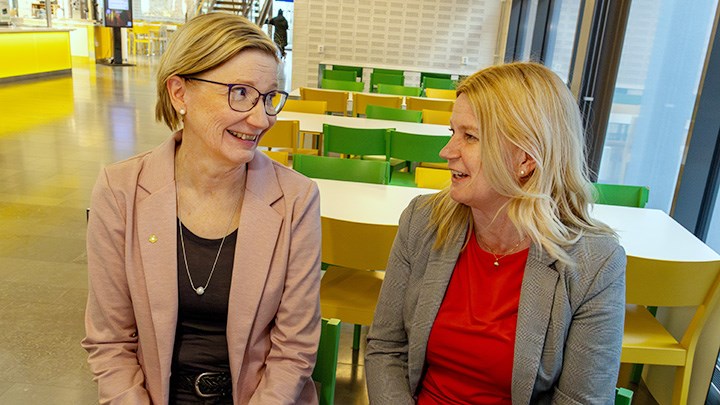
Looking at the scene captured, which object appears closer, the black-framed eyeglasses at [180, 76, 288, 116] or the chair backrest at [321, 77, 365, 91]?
the black-framed eyeglasses at [180, 76, 288, 116]

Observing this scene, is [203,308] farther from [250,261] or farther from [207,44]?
[207,44]

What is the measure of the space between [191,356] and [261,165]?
0.52 m

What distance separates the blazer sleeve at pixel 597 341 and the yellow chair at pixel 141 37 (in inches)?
705

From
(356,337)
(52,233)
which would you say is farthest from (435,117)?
(52,233)

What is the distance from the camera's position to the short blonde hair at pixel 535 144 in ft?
4.44

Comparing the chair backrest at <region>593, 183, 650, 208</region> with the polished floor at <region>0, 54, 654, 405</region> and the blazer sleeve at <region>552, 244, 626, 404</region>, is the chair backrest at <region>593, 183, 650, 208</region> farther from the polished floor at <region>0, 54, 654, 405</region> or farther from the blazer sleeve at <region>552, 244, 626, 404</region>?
the blazer sleeve at <region>552, 244, 626, 404</region>

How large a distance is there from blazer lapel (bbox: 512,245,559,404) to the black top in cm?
71

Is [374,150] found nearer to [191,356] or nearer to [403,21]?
[191,356]

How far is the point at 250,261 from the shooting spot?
1.50 m

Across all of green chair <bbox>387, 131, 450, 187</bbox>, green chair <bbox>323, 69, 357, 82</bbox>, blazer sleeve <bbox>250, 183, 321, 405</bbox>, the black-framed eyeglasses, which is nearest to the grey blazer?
blazer sleeve <bbox>250, 183, 321, 405</bbox>

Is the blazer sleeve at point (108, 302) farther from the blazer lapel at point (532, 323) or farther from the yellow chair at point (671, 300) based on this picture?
the yellow chair at point (671, 300)

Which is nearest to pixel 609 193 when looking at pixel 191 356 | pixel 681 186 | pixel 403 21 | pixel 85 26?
pixel 681 186

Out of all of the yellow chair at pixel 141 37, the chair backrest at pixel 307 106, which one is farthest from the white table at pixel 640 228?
the yellow chair at pixel 141 37

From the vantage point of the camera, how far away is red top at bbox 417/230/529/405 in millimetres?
1413
